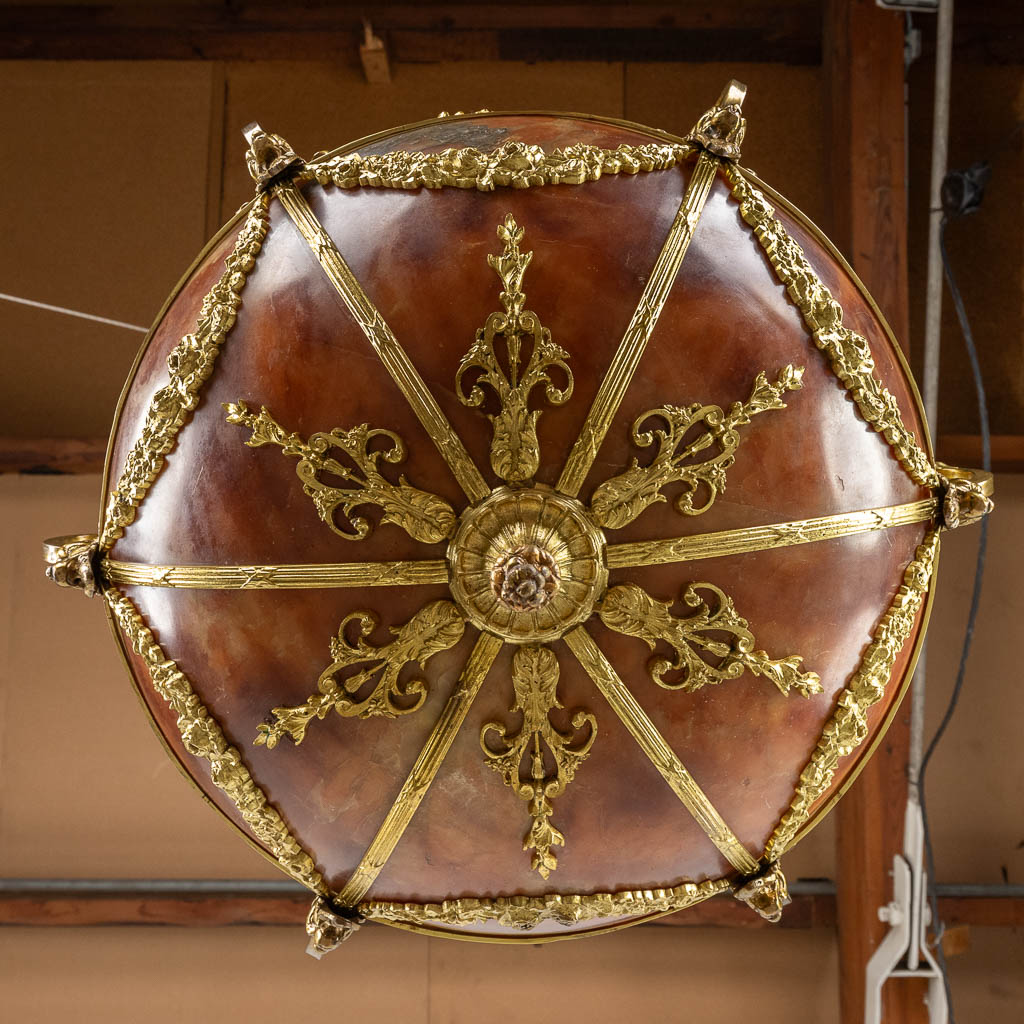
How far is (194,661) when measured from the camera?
4.35 ft

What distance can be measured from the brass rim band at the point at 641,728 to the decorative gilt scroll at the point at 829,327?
0.49 m

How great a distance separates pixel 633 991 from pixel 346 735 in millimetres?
2394

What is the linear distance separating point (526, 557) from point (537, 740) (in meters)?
0.24

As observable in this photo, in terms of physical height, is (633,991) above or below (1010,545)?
below

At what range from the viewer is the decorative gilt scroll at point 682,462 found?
3.88ft

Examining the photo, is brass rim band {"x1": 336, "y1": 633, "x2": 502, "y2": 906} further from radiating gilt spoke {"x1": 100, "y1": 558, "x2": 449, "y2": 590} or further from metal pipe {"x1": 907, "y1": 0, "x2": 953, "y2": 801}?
metal pipe {"x1": 907, "y1": 0, "x2": 953, "y2": 801}

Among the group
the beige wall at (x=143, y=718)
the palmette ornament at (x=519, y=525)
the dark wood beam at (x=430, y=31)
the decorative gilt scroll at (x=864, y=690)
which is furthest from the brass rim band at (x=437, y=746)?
the dark wood beam at (x=430, y=31)

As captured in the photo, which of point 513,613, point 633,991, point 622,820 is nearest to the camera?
point 513,613

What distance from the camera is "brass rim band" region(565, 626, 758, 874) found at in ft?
3.99

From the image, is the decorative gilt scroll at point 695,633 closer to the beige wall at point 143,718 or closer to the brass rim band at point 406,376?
the brass rim band at point 406,376

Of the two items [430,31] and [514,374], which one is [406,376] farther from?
[430,31]

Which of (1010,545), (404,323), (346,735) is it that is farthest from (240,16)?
(1010,545)

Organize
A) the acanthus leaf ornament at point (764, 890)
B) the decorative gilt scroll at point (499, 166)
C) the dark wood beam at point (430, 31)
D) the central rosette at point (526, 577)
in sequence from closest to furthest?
the central rosette at point (526, 577) < the decorative gilt scroll at point (499, 166) < the acanthus leaf ornament at point (764, 890) < the dark wood beam at point (430, 31)

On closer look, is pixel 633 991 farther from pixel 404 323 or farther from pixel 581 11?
pixel 581 11
